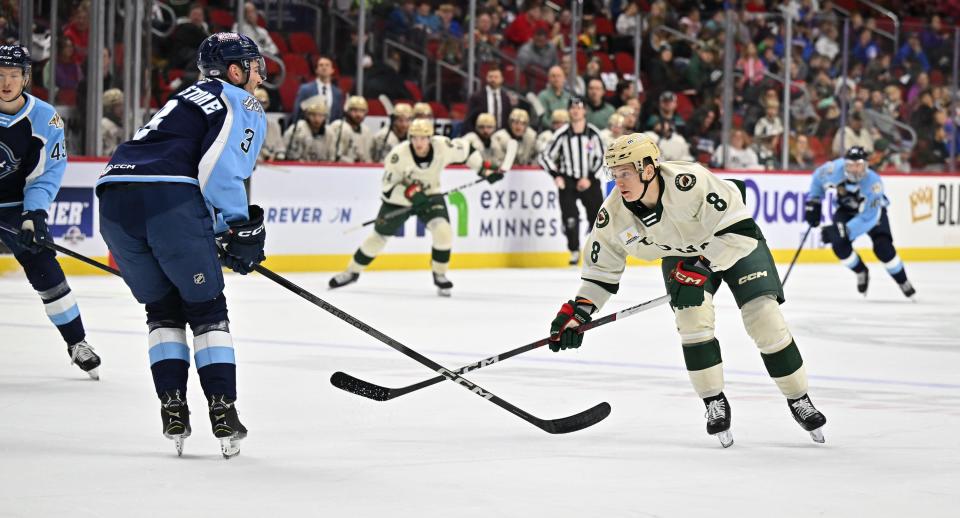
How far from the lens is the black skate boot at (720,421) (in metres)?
4.91

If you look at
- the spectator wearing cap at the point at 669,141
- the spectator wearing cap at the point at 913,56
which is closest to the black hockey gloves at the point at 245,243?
the spectator wearing cap at the point at 669,141

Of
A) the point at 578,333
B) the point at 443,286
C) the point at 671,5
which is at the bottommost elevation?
the point at 443,286

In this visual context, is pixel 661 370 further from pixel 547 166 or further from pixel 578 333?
pixel 547 166

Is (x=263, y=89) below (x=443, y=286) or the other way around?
the other way around

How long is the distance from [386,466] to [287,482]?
379 mm

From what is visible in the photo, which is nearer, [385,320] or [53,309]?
[53,309]

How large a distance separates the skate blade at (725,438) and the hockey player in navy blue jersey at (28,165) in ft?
8.68

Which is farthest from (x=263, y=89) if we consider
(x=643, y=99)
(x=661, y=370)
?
(x=661, y=370)

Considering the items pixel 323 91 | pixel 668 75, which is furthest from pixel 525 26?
pixel 323 91

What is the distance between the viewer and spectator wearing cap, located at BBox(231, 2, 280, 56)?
13078 mm

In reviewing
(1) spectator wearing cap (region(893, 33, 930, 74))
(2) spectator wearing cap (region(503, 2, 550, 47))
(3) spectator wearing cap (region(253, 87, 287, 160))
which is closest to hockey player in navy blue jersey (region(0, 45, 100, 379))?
(3) spectator wearing cap (region(253, 87, 287, 160))

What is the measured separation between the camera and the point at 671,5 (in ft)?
56.1

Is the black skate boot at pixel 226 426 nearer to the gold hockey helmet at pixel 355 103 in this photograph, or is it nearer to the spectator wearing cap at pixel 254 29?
the spectator wearing cap at pixel 254 29

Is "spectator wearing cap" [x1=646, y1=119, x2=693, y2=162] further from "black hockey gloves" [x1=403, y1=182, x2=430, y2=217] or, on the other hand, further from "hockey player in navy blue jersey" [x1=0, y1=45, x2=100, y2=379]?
"hockey player in navy blue jersey" [x1=0, y1=45, x2=100, y2=379]
